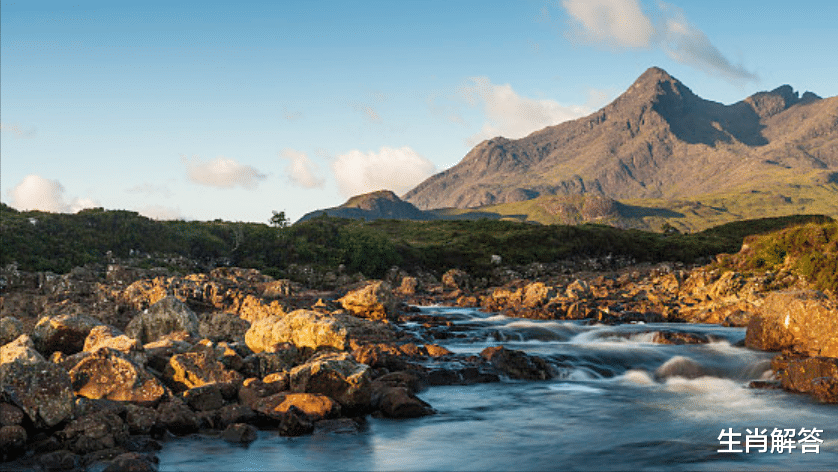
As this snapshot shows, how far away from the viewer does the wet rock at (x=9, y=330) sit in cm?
2466

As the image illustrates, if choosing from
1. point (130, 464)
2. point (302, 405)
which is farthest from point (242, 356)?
point (130, 464)

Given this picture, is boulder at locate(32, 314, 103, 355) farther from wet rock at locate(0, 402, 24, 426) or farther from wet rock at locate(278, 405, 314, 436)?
wet rock at locate(278, 405, 314, 436)

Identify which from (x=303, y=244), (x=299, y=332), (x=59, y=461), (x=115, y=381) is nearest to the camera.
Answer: (x=59, y=461)

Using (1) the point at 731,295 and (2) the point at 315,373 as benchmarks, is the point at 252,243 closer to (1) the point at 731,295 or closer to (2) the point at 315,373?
(1) the point at 731,295

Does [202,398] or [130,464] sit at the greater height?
[202,398]

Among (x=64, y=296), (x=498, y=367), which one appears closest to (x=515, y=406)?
(x=498, y=367)

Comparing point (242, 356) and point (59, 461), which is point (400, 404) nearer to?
point (242, 356)

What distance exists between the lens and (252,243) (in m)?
74.9

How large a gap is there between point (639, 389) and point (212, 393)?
16331 mm

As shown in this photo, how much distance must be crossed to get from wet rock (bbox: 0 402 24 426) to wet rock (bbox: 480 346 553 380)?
16818 mm

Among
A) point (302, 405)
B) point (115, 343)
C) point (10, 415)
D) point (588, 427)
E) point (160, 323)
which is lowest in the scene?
point (588, 427)

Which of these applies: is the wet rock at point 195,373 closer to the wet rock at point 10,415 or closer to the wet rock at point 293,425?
the wet rock at point 293,425

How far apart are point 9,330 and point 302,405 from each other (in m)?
14.5

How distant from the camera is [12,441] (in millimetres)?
14695
